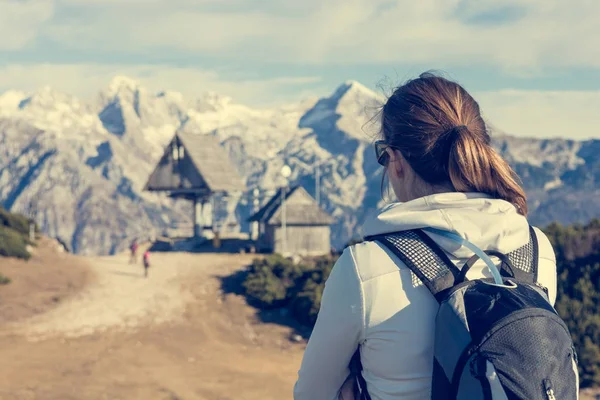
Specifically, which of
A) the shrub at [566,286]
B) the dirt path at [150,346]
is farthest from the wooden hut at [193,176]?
the shrub at [566,286]

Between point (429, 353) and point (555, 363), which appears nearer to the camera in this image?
point (555, 363)

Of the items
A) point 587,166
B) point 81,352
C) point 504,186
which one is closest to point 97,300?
point 81,352

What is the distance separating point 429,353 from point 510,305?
36cm

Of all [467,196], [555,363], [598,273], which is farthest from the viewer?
[598,273]

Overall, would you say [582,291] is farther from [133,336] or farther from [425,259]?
[425,259]

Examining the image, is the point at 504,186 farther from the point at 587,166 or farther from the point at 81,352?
the point at 587,166

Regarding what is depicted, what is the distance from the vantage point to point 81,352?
18.8 meters

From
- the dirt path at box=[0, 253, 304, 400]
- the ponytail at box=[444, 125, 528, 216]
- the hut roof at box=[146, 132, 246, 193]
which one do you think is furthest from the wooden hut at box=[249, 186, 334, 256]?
the ponytail at box=[444, 125, 528, 216]

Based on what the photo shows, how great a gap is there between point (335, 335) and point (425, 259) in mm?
403

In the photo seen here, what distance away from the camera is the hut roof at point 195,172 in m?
40.9

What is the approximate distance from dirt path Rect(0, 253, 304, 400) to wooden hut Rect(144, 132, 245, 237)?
1270 centimetres

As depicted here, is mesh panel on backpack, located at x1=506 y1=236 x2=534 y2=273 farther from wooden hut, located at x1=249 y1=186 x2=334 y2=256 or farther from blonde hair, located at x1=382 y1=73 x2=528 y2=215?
wooden hut, located at x1=249 y1=186 x2=334 y2=256

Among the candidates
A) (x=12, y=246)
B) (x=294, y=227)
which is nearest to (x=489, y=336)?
(x=12, y=246)

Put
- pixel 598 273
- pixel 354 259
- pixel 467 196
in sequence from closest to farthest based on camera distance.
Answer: pixel 354 259 < pixel 467 196 < pixel 598 273
